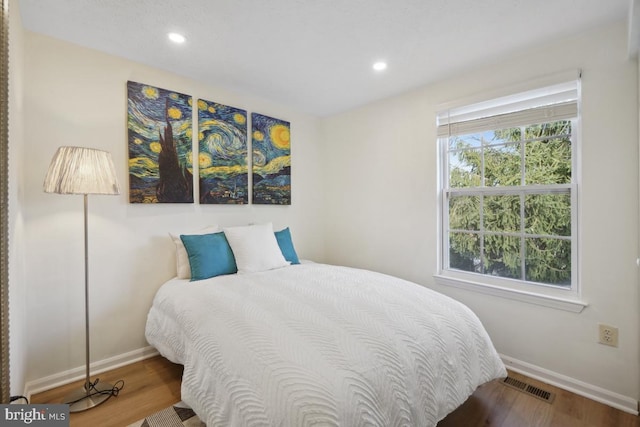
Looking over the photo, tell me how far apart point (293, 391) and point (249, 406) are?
0.18 m

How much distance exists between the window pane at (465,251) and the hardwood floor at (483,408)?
864 mm

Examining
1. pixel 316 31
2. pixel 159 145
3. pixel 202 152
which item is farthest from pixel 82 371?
pixel 316 31

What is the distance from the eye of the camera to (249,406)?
3.49 feet

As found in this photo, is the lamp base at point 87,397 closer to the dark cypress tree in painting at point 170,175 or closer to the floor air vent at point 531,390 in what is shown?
the dark cypress tree in painting at point 170,175

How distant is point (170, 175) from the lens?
2465 mm

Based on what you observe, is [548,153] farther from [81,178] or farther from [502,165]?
[81,178]

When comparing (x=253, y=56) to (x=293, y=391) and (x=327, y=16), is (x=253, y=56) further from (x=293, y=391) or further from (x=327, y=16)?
(x=293, y=391)

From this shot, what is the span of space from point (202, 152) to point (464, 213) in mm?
2369

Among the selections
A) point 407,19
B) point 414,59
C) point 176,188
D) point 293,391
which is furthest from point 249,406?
point 414,59

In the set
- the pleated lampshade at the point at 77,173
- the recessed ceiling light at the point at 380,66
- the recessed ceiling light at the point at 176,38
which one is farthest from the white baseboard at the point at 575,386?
the recessed ceiling light at the point at 176,38

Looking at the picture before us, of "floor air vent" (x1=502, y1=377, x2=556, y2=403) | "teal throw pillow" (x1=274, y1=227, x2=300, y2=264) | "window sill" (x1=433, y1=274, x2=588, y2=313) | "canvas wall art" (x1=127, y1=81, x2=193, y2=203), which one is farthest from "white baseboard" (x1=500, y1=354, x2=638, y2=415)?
"canvas wall art" (x1=127, y1=81, x2=193, y2=203)

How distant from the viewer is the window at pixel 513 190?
2068 millimetres

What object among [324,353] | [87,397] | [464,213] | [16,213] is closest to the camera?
[324,353]

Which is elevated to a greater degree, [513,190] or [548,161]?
[548,161]
